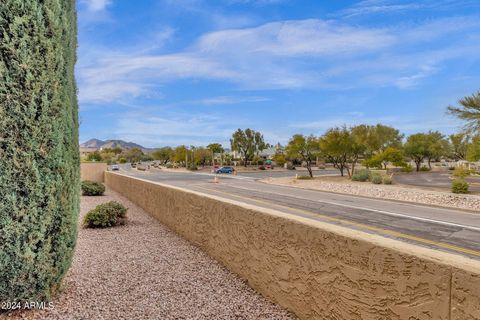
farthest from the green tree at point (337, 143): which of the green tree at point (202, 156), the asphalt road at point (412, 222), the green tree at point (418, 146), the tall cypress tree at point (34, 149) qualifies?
the green tree at point (202, 156)

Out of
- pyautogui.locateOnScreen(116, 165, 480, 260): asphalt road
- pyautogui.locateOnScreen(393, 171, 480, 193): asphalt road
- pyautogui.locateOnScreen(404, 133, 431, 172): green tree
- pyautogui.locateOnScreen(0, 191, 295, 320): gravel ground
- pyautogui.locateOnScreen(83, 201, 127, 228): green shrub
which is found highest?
pyautogui.locateOnScreen(404, 133, 431, 172): green tree

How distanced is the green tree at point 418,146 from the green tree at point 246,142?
40961mm

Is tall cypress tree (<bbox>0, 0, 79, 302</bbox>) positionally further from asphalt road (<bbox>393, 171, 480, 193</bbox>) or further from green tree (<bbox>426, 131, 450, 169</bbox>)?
green tree (<bbox>426, 131, 450, 169</bbox>)

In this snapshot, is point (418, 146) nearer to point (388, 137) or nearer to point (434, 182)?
point (388, 137)

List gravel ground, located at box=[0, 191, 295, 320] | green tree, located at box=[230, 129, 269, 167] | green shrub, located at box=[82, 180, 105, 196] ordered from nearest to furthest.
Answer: gravel ground, located at box=[0, 191, 295, 320], green shrub, located at box=[82, 180, 105, 196], green tree, located at box=[230, 129, 269, 167]

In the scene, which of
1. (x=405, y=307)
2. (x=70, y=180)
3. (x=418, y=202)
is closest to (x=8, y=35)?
(x=70, y=180)

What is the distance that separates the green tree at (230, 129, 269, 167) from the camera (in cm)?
9388

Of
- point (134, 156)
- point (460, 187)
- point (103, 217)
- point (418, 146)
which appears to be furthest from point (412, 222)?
point (134, 156)

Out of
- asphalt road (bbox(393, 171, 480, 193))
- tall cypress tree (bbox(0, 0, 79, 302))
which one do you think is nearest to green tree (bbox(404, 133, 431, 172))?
asphalt road (bbox(393, 171, 480, 193))

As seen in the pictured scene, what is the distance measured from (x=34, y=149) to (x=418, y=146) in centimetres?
6891

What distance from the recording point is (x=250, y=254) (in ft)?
17.3

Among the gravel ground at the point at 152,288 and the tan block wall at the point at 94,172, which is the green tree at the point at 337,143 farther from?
the gravel ground at the point at 152,288

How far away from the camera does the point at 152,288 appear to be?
5.11 m

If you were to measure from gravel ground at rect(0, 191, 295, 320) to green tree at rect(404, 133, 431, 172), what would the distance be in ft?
213
